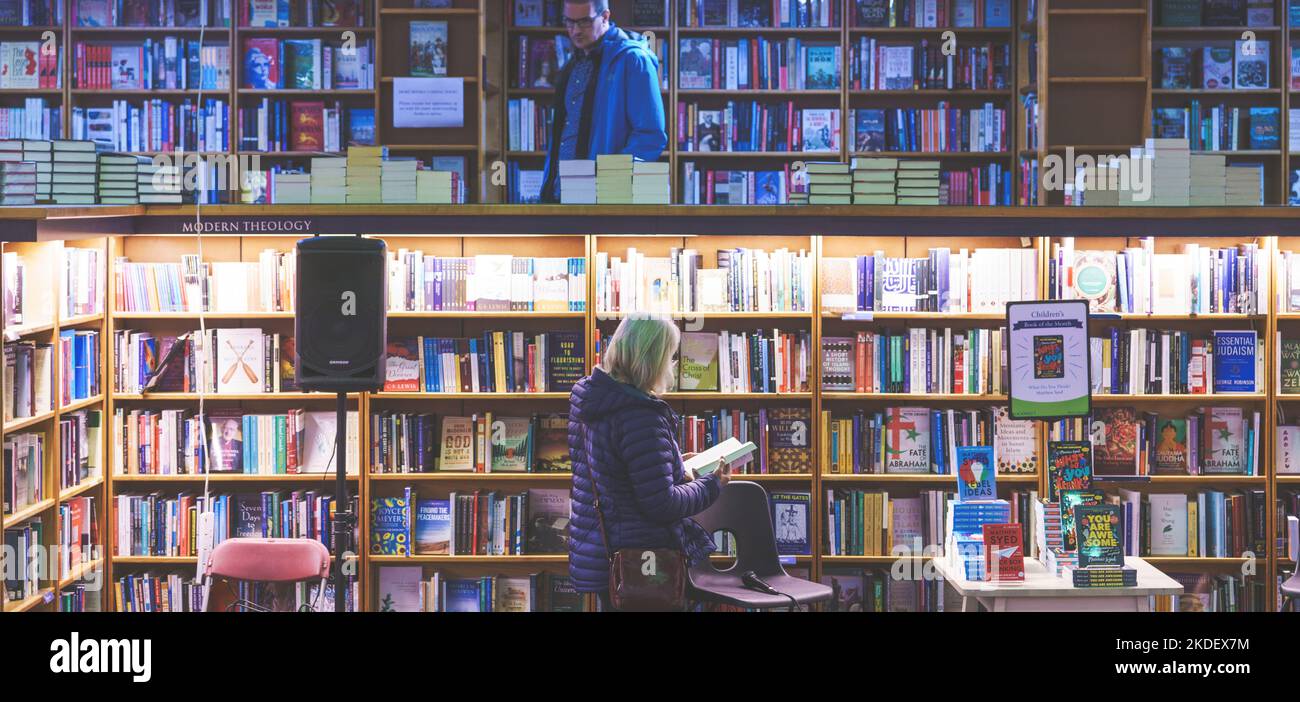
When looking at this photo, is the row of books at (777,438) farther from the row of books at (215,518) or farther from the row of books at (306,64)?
the row of books at (306,64)

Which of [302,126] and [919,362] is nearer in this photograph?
[919,362]

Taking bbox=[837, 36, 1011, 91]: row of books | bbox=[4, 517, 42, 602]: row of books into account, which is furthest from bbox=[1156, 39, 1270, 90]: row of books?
bbox=[4, 517, 42, 602]: row of books

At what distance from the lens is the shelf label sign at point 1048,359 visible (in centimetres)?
431

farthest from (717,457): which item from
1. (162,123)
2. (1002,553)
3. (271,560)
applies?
(162,123)

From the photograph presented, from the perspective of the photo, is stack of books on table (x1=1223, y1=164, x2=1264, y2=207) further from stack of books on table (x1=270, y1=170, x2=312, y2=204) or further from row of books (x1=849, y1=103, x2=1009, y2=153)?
stack of books on table (x1=270, y1=170, x2=312, y2=204)

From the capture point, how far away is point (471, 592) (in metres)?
5.43

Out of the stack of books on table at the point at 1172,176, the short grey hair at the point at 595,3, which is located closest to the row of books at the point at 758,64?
the short grey hair at the point at 595,3

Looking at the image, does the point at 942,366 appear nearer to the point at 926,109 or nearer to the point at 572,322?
the point at 572,322

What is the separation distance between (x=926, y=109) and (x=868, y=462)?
3.28 metres

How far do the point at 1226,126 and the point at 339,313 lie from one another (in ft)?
18.5

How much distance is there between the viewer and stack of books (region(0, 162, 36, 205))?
463cm

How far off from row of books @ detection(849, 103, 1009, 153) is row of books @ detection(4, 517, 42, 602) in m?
5.03

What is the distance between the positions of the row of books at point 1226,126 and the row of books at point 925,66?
3.28 feet

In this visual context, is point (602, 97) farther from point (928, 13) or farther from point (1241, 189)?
point (928, 13)
